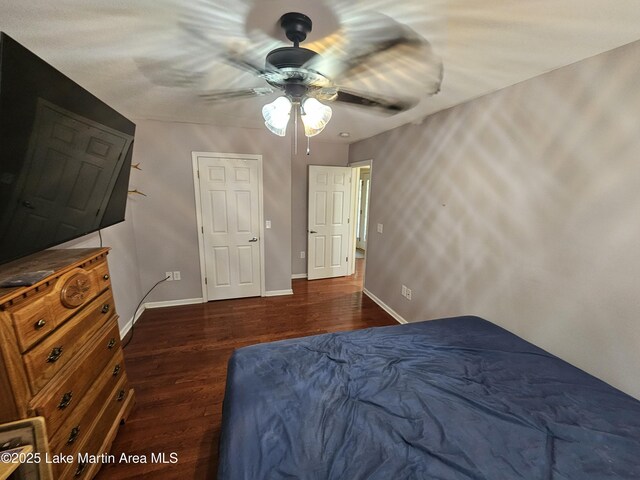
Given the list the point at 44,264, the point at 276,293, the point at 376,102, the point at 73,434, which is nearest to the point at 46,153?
the point at 44,264

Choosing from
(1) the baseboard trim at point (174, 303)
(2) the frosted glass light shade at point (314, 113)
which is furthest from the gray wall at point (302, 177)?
(2) the frosted glass light shade at point (314, 113)

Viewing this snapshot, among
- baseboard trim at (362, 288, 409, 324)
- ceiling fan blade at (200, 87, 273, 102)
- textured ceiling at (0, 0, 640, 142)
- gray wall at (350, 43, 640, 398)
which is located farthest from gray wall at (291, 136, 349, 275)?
textured ceiling at (0, 0, 640, 142)

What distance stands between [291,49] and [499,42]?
3.42ft

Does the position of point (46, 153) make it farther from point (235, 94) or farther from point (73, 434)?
point (73, 434)

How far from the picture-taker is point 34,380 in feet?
3.49

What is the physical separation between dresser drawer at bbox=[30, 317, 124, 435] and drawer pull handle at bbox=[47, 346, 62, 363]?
0.27 feet

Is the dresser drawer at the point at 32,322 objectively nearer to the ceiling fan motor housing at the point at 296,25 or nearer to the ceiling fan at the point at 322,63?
the ceiling fan at the point at 322,63

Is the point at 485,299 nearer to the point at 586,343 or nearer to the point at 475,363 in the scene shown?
the point at 586,343

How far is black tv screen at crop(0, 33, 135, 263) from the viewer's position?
3.01 feet

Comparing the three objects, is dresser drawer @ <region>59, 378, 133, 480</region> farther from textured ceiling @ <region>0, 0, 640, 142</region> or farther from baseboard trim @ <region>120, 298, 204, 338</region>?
textured ceiling @ <region>0, 0, 640, 142</region>

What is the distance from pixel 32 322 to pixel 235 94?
5.27ft

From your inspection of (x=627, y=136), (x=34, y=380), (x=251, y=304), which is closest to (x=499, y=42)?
(x=627, y=136)

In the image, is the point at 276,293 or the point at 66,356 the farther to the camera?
the point at 276,293

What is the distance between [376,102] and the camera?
1996 mm
